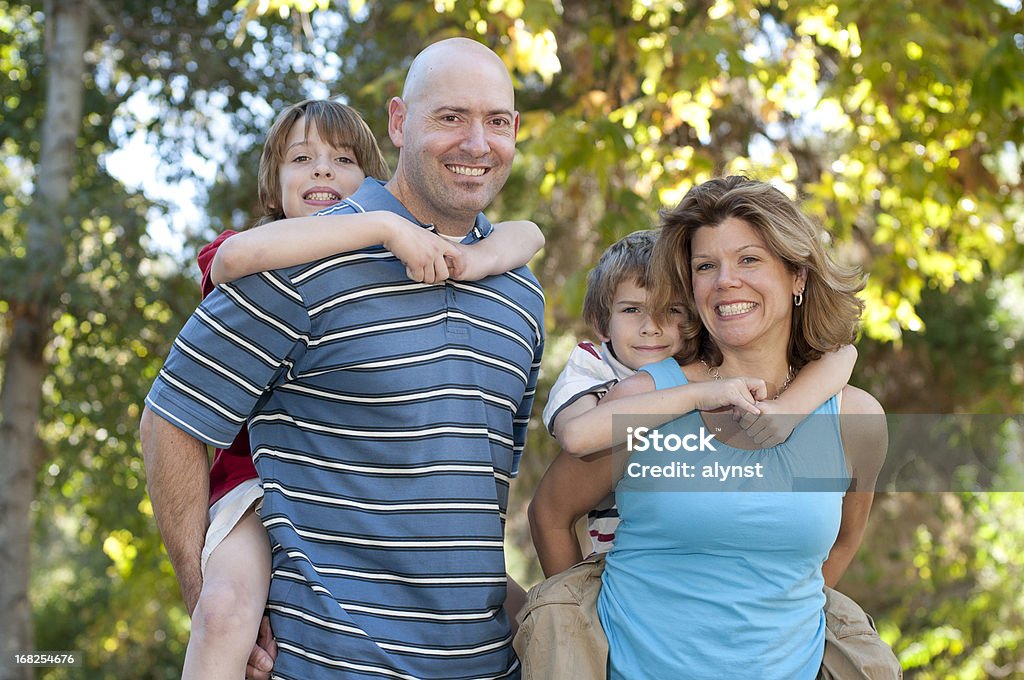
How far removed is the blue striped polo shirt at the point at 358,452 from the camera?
201cm

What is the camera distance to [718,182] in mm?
2201

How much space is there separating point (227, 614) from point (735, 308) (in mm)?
1155

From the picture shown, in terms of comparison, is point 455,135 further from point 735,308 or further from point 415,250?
point 735,308

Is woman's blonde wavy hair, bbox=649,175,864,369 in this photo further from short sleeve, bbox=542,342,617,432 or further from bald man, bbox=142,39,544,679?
bald man, bbox=142,39,544,679

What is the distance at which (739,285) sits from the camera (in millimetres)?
2113

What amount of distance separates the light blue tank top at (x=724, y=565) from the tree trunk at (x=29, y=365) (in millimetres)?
4460

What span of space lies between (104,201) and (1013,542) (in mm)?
6103

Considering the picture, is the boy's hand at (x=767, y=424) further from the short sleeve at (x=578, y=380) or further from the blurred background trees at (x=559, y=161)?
the blurred background trees at (x=559, y=161)

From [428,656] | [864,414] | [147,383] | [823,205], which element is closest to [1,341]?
[147,383]

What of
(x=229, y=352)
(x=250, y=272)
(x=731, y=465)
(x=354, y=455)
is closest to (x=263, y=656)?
(x=354, y=455)

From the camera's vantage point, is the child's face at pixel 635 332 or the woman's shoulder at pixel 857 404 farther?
the child's face at pixel 635 332

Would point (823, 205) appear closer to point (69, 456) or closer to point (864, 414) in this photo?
point (864, 414)

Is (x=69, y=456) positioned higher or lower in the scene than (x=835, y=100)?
lower

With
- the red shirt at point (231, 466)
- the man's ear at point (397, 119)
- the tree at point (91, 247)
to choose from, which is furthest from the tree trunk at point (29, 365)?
the man's ear at point (397, 119)
